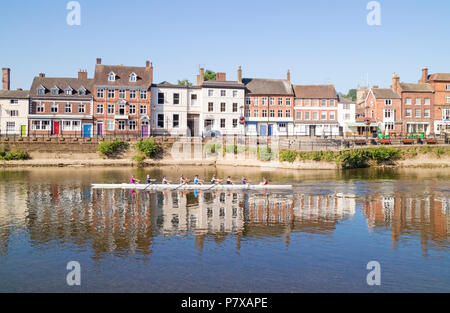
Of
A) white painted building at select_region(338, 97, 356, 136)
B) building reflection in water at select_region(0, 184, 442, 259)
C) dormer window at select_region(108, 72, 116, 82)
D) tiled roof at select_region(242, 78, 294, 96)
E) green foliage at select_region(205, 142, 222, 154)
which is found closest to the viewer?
building reflection in water at select_region(0, 184, 442, 259)

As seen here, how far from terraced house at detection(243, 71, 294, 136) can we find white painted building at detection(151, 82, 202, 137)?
29.4 ft

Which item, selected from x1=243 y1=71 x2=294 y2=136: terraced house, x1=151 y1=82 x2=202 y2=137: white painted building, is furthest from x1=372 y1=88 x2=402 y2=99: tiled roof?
x1=151 y1=82 x2=202 y2=137: white painted building

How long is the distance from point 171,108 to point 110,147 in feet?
Result: 43.4

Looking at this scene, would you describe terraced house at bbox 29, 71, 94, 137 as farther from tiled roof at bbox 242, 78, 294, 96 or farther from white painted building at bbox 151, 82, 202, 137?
tiled roof at bbox 242, 78, 294, 96

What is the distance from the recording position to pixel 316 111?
2832 inches

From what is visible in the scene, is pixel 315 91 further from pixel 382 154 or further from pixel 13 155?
pixel 13 155

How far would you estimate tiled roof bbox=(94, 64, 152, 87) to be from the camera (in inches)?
2516

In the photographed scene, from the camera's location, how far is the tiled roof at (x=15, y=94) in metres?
62.7

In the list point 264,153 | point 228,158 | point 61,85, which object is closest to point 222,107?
point 228,158

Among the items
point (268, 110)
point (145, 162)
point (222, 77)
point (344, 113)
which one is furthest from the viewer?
point (344, 113)

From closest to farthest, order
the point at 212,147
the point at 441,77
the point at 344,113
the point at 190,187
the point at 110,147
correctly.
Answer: the point at 190,187, the point at 110,147, the point at 212,147, the point at 441,77, the point at 344,113
